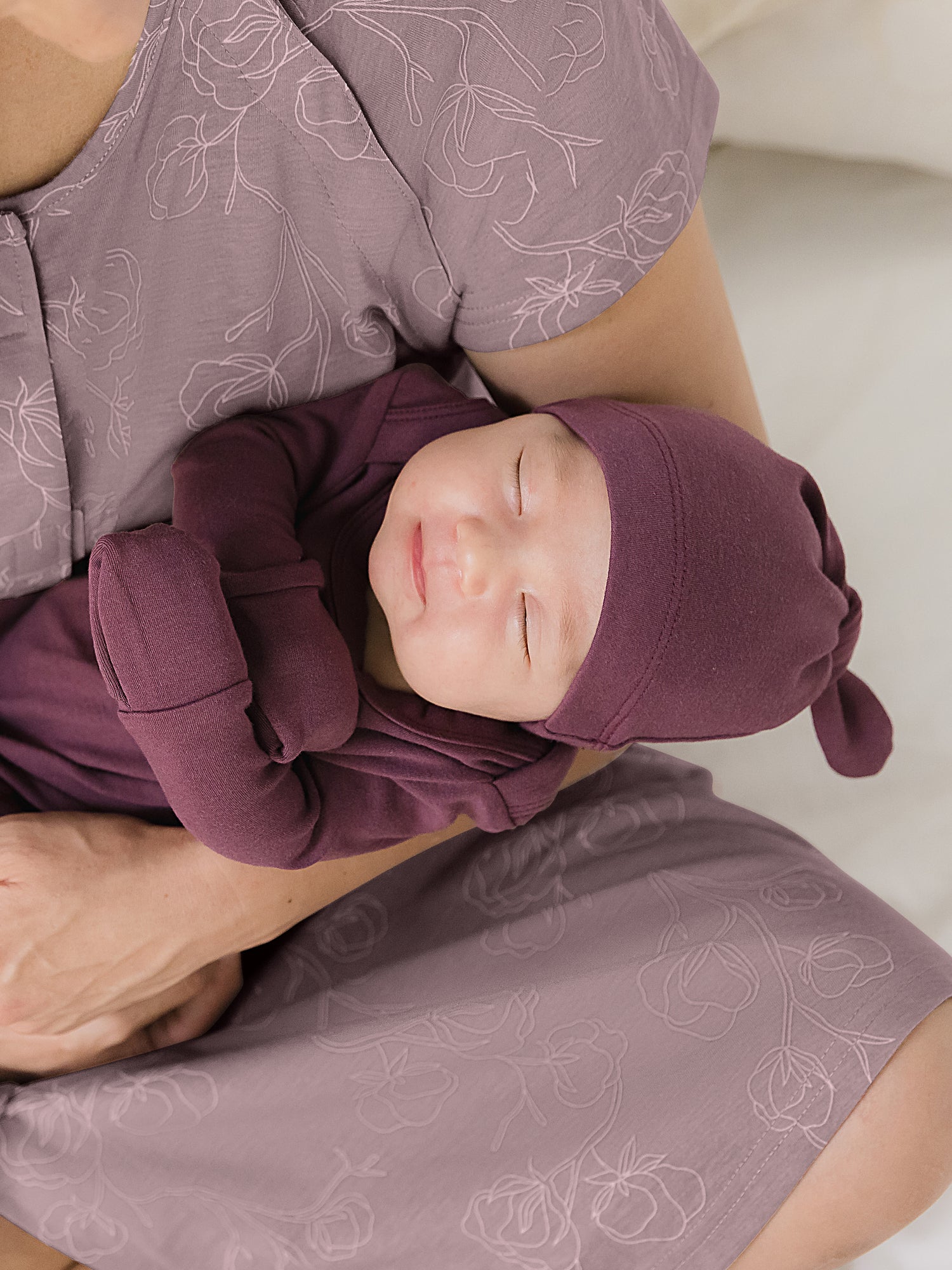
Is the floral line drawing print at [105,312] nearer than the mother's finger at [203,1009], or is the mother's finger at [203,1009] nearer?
the floral line drawing print at [105,312]

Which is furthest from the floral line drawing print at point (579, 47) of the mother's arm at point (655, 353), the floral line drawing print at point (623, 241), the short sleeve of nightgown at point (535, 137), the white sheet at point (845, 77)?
the white sheet at point (845, 77)

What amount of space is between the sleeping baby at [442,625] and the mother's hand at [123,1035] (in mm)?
233

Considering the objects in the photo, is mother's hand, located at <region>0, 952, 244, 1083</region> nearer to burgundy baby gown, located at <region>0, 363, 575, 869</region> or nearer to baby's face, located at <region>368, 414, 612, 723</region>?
burgundy baby gown, located at <region>0, 363, 575, 869</region>

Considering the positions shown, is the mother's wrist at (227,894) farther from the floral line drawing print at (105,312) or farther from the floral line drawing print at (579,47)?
the floral line drawing print at (579,47)

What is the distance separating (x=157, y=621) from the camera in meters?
0.96

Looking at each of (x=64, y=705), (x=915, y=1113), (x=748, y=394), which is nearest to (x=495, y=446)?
(x=748, y=394)

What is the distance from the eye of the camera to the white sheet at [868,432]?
176 cm

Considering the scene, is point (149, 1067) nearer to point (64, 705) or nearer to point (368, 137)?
point (64, 705)

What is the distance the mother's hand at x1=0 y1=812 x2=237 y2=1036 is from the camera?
110 centimetres

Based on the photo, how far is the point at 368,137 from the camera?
0.96m

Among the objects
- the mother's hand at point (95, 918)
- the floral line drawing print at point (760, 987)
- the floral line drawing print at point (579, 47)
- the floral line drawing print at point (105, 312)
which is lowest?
the mother's hand at point (95, 918)

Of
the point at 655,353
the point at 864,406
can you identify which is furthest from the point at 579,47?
the point at 864,406

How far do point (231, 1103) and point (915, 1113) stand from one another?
75 cm

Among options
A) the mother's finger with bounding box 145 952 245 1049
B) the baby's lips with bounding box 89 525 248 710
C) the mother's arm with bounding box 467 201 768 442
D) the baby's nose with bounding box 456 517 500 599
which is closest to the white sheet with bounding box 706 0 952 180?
the mother's arm with bounding box 467 201 768 442
